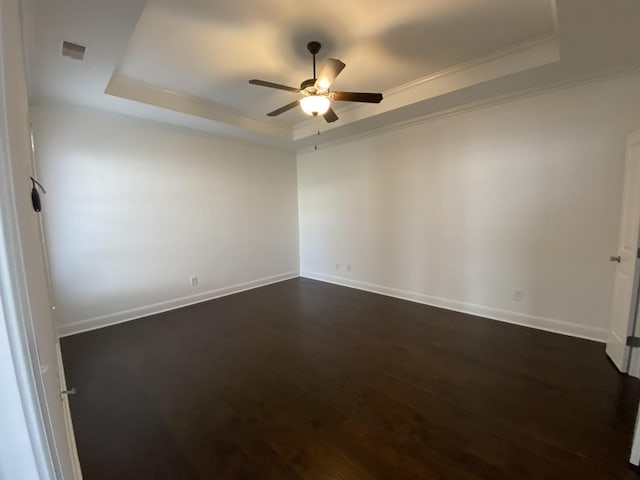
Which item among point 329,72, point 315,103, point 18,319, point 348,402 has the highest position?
point 329,72

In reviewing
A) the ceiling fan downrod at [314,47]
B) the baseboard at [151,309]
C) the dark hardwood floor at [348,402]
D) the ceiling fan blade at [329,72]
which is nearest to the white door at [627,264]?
the dark hardwood floor at [348,402]

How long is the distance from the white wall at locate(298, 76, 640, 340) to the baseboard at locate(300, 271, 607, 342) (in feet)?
0.04

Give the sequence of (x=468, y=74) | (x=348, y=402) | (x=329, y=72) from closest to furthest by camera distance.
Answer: (x=348, y=402)
(x=329, y=72)
(x=468, y=74)

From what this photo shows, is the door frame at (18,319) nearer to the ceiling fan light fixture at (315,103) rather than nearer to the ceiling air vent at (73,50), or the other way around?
the ceiling fan light fixture at (315,103)

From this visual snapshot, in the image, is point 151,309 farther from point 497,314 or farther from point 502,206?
point 502,206

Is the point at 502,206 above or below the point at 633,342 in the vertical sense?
above

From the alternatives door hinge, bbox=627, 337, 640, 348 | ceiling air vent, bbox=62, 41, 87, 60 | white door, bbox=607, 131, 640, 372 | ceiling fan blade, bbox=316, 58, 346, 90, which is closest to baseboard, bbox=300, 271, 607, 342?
white door, bbox=607, 131, 640, 372

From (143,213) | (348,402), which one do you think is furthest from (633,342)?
(143,213)

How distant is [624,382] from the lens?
220 cm

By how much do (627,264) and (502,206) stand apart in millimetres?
1243

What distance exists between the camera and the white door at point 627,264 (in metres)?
2.21

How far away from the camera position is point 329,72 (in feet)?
7.23

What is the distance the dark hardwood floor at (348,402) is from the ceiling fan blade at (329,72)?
2.47m

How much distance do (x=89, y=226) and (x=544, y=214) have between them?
5252 mm
